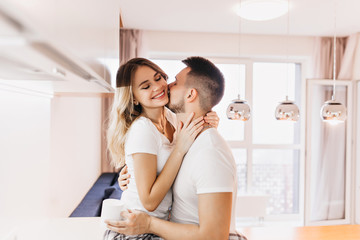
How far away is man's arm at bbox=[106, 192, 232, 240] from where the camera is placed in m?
1.17

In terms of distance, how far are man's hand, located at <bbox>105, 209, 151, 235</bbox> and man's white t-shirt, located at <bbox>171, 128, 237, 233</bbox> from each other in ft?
0.54

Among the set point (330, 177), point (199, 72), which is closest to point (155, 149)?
point (199, 72)

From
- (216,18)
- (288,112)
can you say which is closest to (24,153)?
(288,112)

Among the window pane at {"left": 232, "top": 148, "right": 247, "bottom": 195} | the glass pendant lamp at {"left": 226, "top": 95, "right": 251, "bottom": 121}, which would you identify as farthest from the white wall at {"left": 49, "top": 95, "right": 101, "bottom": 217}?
the window pane at {"left": 232, "top": 148, "right": 247, "bottom": 195}

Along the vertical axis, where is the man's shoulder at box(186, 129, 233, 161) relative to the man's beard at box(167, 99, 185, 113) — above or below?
below

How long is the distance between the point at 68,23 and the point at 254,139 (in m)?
4.39

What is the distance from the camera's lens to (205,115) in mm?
1489

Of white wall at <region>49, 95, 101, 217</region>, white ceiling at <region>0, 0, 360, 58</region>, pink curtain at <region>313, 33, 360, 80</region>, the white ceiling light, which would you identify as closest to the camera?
white wall at <region>49, 95, 101, 217</region>

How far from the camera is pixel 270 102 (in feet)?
15.6

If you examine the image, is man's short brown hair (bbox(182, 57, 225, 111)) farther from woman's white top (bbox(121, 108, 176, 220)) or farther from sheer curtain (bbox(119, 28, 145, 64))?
sheer curtain (bbox(119, 28, 145, 64))

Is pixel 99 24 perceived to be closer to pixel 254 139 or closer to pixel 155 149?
pixel 155 149

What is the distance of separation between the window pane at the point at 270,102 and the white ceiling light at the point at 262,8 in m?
1.70

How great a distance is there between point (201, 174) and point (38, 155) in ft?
3.34

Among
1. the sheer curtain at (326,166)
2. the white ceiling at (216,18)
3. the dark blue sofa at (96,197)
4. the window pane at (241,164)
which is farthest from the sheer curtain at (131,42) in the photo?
the sheer curtain at (326,166)
